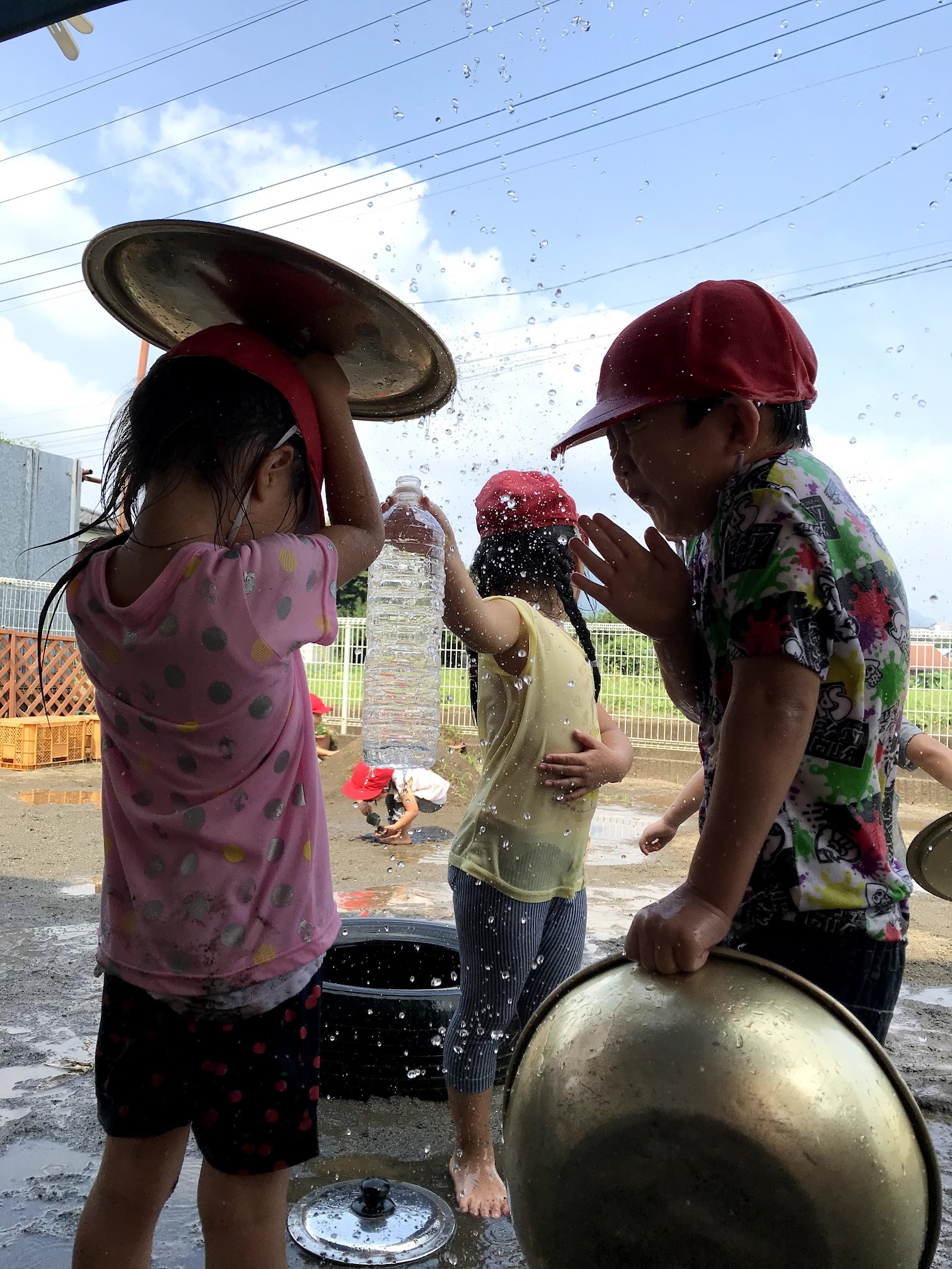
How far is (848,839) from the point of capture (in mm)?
1431

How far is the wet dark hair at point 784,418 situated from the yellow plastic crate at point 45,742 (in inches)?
485

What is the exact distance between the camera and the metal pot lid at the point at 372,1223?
2168mm

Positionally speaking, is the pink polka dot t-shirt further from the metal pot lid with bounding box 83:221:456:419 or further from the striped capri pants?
the striped capri pants

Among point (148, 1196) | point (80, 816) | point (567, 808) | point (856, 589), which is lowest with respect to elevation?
point (80, 816)

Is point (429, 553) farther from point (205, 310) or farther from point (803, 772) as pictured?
point (803, 772)

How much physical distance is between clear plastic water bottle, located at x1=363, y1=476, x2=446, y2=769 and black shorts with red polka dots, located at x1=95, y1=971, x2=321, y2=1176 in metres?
1.55

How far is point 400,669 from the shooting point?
13.3 feet

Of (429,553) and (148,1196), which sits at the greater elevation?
(429,553)

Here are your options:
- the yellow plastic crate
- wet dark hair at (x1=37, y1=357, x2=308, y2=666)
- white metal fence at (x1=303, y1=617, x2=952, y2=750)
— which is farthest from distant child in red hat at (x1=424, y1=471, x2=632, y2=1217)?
the yellow plastic crate

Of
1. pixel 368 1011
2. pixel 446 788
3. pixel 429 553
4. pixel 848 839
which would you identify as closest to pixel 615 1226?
pixel 848 839

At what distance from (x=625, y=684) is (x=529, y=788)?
35.4 ft

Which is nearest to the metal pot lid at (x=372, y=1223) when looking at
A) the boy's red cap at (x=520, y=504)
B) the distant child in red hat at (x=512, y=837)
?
the distant child in red hat at (x=512, y=837)

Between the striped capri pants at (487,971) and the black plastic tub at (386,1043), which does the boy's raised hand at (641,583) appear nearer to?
the striped capri pants at (487,971)

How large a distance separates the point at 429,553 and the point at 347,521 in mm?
618
